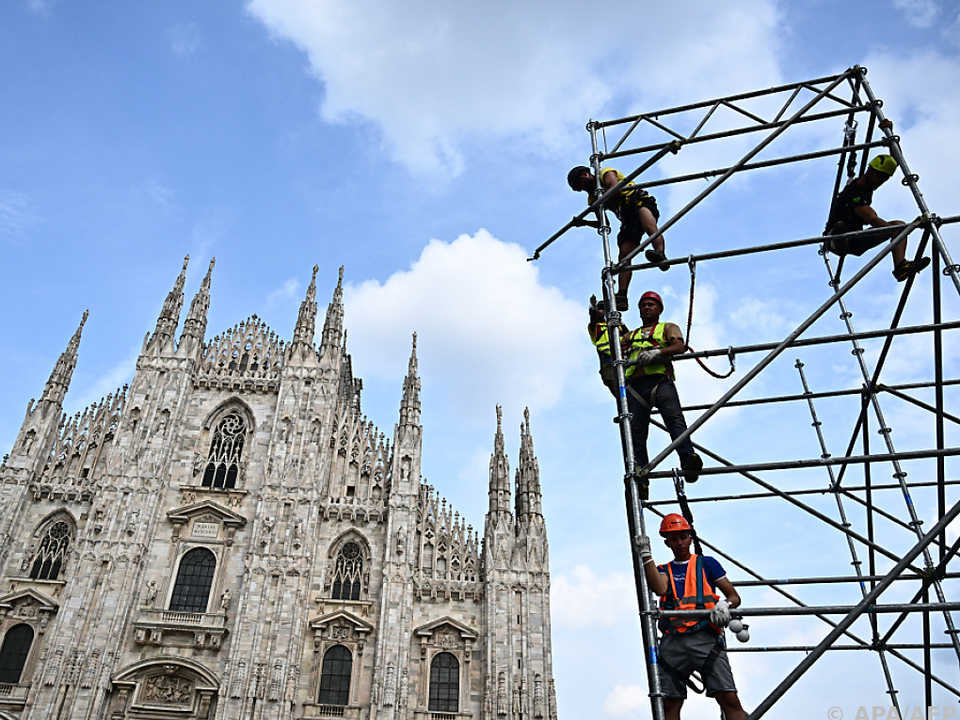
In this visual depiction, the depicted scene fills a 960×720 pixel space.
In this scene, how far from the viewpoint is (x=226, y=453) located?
28.2m

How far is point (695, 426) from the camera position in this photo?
6.56 m

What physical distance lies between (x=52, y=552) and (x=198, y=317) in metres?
10.4

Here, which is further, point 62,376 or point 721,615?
point 62,376

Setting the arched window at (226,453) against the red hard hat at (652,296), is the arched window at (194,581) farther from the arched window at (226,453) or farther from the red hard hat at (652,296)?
the red hard hat at (652,296)

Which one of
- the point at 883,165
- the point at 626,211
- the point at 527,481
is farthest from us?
the point at 527,481

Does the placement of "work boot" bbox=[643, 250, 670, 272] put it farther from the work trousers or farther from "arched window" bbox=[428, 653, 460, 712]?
"arched window" bbox=[428, 653, 460, 712]

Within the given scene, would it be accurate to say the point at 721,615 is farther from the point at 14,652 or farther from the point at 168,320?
the point at 168,320

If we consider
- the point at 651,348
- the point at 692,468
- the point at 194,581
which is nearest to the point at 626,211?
the point at 651,348

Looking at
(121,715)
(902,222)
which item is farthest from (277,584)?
(902,222)

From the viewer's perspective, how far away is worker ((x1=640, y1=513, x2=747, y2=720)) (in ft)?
19.3

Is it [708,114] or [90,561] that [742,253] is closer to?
[708,114]

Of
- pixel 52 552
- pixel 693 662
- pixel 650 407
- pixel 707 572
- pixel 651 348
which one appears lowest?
pixel 693 662

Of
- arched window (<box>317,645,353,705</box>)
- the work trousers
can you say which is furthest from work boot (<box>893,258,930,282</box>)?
arched window (<box>317,645,353,705</box>)

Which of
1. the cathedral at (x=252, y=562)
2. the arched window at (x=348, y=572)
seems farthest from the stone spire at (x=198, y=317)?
the arched window at (x=348, y=572)
